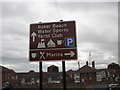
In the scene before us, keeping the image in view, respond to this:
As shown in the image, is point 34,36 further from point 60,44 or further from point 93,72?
point 93,72

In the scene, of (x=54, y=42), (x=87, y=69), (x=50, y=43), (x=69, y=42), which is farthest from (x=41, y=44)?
(x=87, y=69)

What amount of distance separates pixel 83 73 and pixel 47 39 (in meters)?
58.3

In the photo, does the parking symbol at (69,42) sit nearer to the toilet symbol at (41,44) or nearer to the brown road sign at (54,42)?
the brown road sign at (54,42)

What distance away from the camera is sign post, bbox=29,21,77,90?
743 centimetres

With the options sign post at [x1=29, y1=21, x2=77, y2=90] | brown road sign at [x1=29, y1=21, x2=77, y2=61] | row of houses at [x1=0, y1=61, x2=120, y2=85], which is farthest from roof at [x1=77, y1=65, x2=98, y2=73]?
brown road sign at [x1=29, y1=21, x2=77, y2=61]

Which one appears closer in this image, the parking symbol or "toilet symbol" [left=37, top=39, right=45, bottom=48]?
the parking symbol

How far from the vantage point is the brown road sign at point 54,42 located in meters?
7.43

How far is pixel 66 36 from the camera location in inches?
297

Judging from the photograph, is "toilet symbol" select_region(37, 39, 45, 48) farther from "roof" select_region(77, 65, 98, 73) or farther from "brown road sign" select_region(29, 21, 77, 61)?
"roof" select_region(77, 65, 98, 73)

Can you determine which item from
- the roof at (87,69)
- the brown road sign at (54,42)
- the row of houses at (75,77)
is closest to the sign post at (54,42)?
the brown road sign at (54,42)

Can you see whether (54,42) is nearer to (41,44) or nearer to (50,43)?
(50,43)

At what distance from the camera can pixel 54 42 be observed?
754cm

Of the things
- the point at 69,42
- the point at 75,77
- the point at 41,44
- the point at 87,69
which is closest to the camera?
the point at 69,42

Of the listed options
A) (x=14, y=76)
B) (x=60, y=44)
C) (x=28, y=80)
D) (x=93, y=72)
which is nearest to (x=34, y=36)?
(x=60, y=44)
